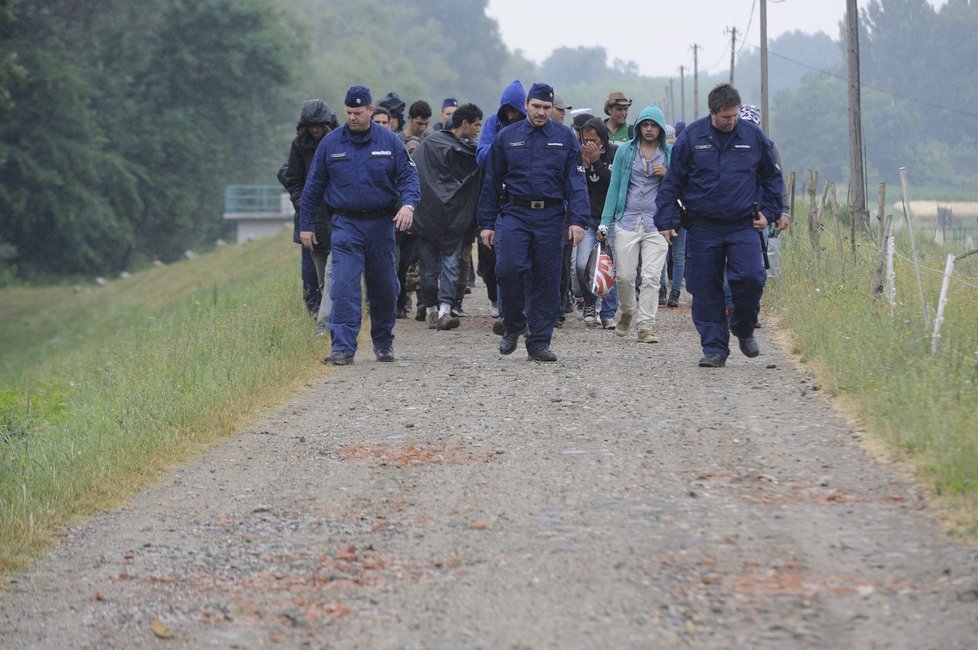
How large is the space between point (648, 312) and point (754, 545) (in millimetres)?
6698

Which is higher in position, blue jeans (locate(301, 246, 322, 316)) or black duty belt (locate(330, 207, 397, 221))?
black duty belt (locate(330, 207, 397, 221))

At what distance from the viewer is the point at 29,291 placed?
5062 centimetres

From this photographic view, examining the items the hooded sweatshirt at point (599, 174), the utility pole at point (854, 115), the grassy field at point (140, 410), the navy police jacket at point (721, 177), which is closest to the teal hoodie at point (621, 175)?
the hooded sweatshirt at point (599, 174)

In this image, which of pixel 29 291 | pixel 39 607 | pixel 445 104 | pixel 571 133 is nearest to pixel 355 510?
pixel 39 607

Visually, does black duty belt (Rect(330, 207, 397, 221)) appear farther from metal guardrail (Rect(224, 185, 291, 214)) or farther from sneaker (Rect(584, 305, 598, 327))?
metal guardrail (Rect(224, 185, 291, 214))

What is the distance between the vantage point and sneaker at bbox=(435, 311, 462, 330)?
13969 millimetres

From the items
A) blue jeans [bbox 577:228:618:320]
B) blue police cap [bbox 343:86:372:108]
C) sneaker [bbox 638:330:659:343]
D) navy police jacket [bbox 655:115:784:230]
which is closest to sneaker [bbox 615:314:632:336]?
sneaker [bbox 638:330:659:343]

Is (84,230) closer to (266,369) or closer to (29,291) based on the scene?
(29,291)

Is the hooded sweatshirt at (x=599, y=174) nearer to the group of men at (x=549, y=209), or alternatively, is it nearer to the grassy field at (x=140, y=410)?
the group of men at (x=549, y=209)

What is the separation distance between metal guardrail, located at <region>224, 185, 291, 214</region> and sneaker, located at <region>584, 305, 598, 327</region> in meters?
51.1

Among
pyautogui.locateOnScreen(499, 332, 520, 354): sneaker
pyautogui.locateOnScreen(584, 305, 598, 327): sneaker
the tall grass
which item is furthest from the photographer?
pyautogui.locateOnScreen(584, 305, 598, 327): sneaker

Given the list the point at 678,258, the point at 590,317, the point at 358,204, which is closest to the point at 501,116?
the point at 358,204

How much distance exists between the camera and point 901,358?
923 centimetres

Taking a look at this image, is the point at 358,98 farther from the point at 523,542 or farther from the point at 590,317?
the point at 523,542
